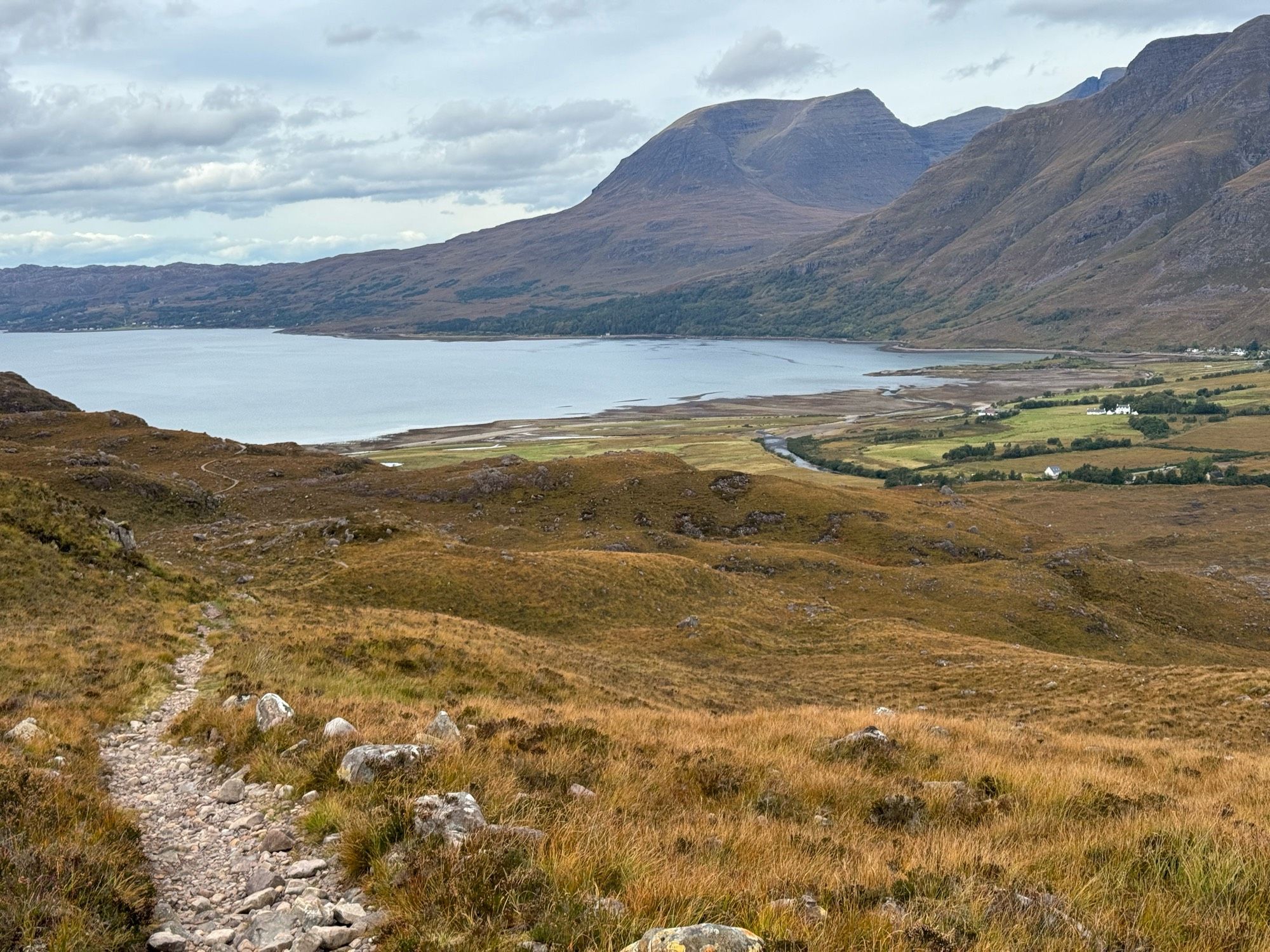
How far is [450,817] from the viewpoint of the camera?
27.7 ft

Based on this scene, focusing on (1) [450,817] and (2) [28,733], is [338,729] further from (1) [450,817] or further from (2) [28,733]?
(2) [28,733]

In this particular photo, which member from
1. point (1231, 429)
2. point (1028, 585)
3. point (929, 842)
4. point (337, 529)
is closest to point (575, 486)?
point (337, 529)

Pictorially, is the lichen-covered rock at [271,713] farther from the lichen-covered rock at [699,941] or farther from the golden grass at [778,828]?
the lichen-covered rock at [699,941]

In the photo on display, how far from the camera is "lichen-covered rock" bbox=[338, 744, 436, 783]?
33.5ft

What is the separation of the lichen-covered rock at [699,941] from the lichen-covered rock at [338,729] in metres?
7.59

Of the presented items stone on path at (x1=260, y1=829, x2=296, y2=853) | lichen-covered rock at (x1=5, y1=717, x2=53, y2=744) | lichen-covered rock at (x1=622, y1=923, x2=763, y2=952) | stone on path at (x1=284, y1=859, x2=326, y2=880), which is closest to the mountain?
lichen-covered rock at (x1=5, y1=717, x2=53, y2=744)

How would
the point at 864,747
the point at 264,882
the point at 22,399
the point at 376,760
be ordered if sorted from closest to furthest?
the point at 264,882 → the point at 376,760 → the point at 864,747 → the point at 22,399

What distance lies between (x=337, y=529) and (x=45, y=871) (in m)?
49.3

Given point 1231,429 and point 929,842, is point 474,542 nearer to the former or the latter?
point 929,842

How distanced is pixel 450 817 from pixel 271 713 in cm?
668

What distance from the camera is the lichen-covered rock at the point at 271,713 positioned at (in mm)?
13203

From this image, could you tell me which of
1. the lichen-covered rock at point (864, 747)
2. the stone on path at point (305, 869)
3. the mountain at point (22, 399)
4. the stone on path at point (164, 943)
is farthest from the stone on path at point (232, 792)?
the mountain at point (22, 399)

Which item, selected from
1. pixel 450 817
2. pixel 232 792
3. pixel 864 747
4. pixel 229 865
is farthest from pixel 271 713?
pixel 864 747

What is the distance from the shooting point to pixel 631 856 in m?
7.73
